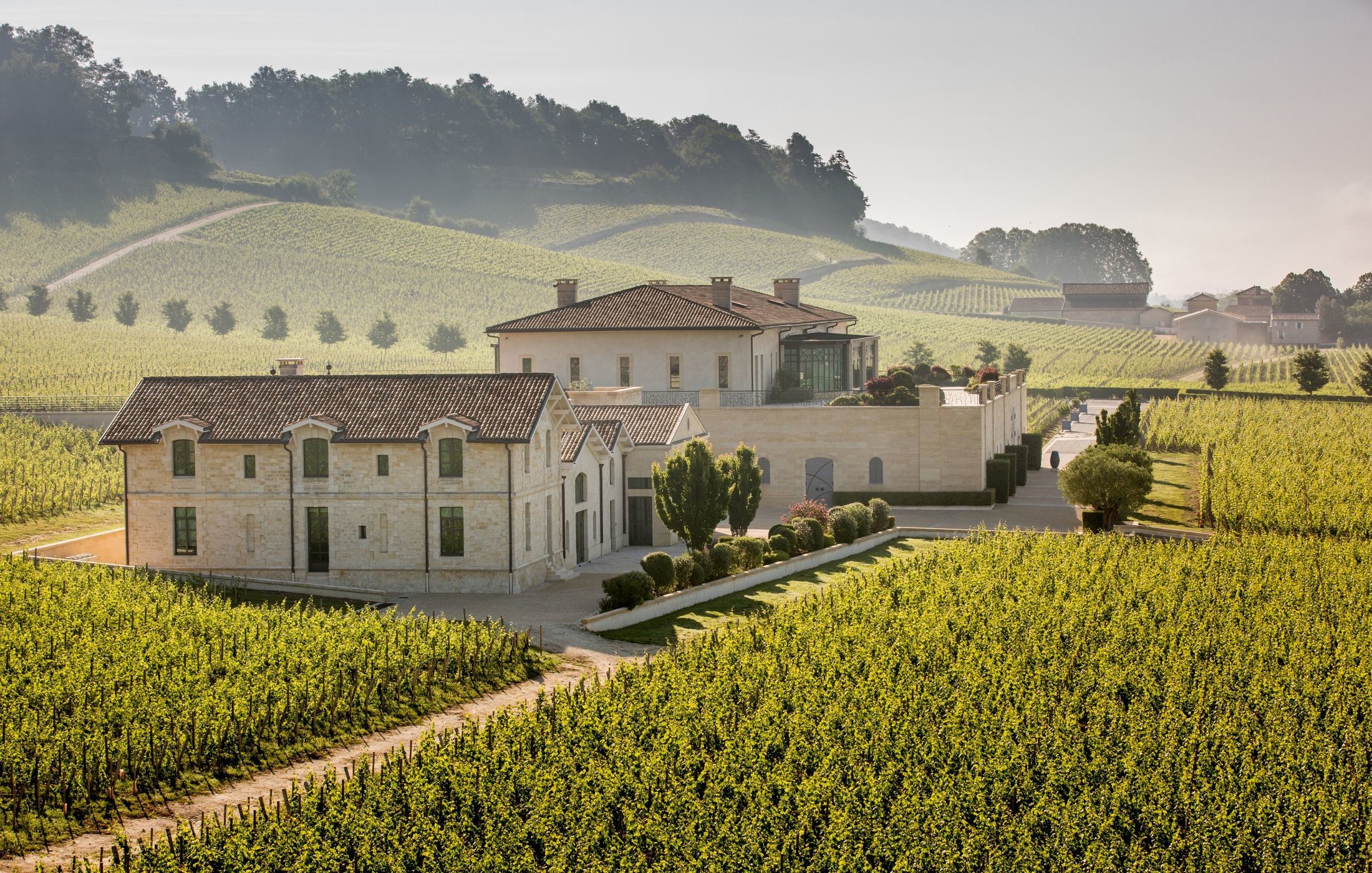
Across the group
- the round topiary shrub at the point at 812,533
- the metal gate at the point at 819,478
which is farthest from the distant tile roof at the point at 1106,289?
the round topiary shrub at the point at 812,533

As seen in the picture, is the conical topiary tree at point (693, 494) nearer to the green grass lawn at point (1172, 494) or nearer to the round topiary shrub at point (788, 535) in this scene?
the round topiary shrub at point (788, 535)

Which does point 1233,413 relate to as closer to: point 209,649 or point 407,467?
point 407,467

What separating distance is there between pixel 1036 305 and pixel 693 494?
529ft

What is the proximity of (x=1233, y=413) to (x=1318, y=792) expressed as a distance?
221 ft

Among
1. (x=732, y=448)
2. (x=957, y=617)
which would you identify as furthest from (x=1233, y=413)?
(x=957, y=617)

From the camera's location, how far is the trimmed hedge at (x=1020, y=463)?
64.7m

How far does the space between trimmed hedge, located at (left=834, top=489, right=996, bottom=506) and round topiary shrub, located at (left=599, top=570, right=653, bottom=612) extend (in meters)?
22.3

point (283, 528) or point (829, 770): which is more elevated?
point (283, 528)

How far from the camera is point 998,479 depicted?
59188mm

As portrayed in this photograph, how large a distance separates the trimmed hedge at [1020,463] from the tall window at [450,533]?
108 ft

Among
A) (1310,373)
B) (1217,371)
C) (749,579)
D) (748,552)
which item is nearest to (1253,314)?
(1217,371)

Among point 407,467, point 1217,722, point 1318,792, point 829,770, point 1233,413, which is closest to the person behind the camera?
point 1318,792

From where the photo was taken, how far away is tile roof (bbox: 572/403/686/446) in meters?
49.2

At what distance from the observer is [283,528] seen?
133 ft
